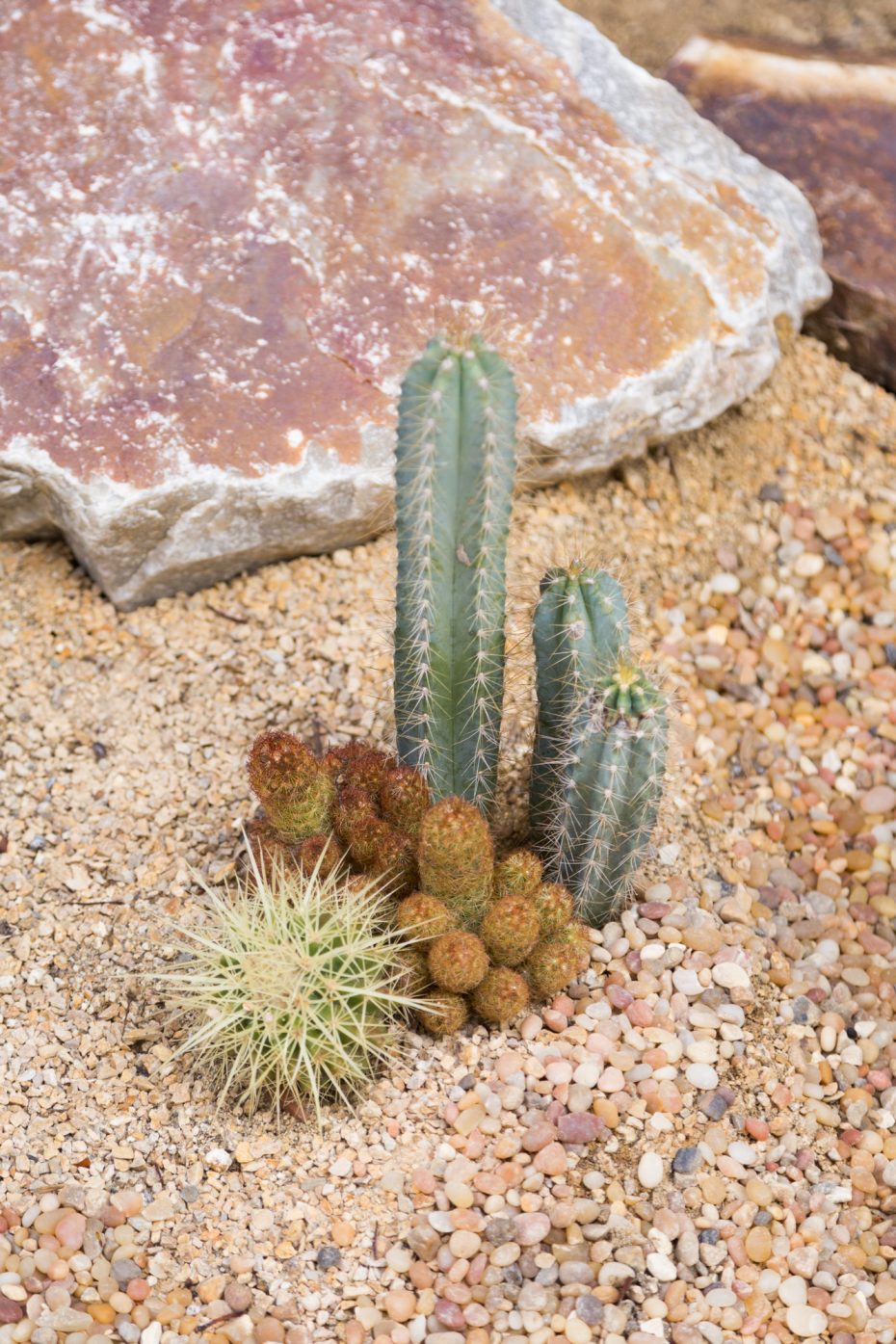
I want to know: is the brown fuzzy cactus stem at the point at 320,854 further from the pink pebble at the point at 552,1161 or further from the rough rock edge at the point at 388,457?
the rough rock edge at the point at 388,457

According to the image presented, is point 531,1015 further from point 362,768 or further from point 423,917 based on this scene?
point 362,768

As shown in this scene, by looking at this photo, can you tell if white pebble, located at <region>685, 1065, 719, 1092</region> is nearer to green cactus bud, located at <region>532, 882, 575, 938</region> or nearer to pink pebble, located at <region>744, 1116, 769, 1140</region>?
pink pebble, located at <region>744, 1116, 769, 1140</region>

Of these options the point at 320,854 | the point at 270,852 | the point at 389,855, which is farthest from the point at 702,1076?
the point at 270,852

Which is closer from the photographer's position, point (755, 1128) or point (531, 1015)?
point (755, 1128)

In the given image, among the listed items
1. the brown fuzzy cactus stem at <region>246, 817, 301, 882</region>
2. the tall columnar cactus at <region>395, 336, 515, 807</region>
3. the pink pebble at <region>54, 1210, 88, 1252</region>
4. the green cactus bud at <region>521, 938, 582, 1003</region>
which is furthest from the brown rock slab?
the pink pebble at <region>54, 1210, 88, 1252</region>

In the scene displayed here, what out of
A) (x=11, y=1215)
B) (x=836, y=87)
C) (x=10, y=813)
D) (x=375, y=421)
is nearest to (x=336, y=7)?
(x=375, y=421)

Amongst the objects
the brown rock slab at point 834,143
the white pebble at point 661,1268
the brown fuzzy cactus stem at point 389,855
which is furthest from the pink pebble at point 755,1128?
the brown rock slab at point 834,143

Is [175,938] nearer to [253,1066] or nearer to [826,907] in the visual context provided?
[253,1066]
